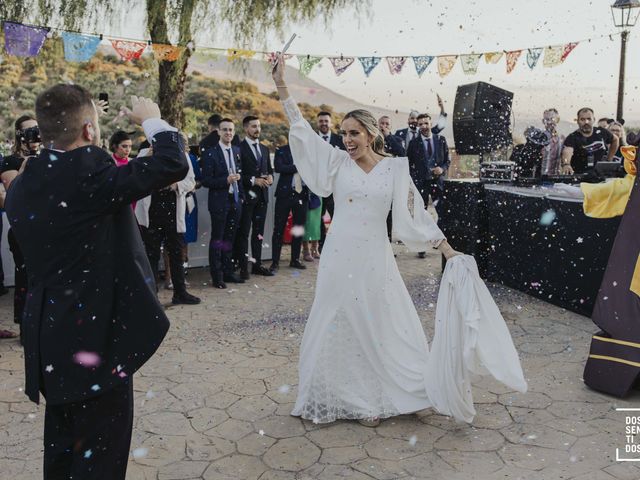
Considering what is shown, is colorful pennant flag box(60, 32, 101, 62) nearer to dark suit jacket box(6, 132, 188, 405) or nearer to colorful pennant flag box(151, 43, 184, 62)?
colorful pennant flag box(151, 43, 184, 62)

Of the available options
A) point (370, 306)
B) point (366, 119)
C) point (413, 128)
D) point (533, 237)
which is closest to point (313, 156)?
point (366, 119)

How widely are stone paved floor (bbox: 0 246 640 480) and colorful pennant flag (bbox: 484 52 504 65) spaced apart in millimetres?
8458

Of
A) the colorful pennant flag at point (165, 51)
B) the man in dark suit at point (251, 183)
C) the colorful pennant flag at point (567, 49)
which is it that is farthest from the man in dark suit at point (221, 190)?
the colorful pennant flag at point (567, 49)

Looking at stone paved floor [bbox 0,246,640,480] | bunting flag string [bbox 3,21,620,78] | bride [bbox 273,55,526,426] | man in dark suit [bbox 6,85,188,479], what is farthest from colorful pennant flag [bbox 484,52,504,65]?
man in dark suit [bbox 6,85,188,479]

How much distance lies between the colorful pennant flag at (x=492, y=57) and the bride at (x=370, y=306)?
9801mm

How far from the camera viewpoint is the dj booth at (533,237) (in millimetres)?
6234

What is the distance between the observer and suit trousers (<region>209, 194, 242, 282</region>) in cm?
772

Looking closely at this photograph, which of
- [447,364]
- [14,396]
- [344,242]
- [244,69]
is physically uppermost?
[244,69]

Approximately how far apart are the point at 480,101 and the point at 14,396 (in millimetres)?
7043

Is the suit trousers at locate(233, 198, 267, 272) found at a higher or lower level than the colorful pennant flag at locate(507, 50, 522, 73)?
lower

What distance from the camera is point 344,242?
3910 mm

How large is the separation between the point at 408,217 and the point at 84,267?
7.43 feet

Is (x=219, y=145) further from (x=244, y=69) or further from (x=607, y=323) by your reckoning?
(x=244, y=69)

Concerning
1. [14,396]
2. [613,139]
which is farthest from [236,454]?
[613,139]
